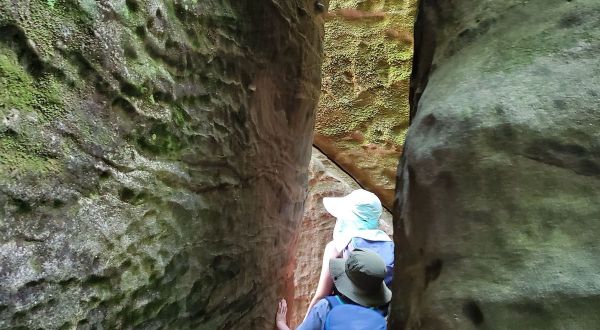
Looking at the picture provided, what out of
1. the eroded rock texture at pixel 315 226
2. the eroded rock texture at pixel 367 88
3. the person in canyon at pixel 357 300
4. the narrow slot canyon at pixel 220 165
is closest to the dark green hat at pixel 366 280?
the person in canyon at pixel 357 300

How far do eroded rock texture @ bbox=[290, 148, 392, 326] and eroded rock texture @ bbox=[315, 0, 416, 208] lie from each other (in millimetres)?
123

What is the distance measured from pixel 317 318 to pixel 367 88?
6.69 ft

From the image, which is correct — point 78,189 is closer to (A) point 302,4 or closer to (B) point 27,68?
(B) point 27,68

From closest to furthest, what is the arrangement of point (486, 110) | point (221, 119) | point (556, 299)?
1. point (556, 299)
2. point (486, 110)
3. point (221, 119)

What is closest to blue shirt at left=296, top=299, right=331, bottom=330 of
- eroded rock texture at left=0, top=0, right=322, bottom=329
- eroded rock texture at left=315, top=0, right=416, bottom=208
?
eroded rock texture at left=0, top=0, right=322, bottom=329

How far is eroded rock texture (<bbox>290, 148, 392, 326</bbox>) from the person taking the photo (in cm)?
352

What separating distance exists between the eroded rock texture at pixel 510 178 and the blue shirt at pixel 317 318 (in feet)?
2.77

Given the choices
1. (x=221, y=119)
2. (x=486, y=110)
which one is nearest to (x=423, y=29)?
(x=486, y=110)

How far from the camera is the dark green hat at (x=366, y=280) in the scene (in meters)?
1.92

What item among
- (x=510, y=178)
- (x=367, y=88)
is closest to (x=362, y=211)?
(x=367, y=88)

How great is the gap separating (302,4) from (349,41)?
1609 mm

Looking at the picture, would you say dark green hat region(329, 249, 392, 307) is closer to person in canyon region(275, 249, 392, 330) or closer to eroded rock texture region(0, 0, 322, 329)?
person in canyon region(275, 249, 392, 330)

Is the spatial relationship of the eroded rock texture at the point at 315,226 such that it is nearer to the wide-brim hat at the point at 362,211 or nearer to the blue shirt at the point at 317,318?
the wide-brim hat at the point at 362,211

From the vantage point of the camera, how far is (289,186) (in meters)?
2.15
